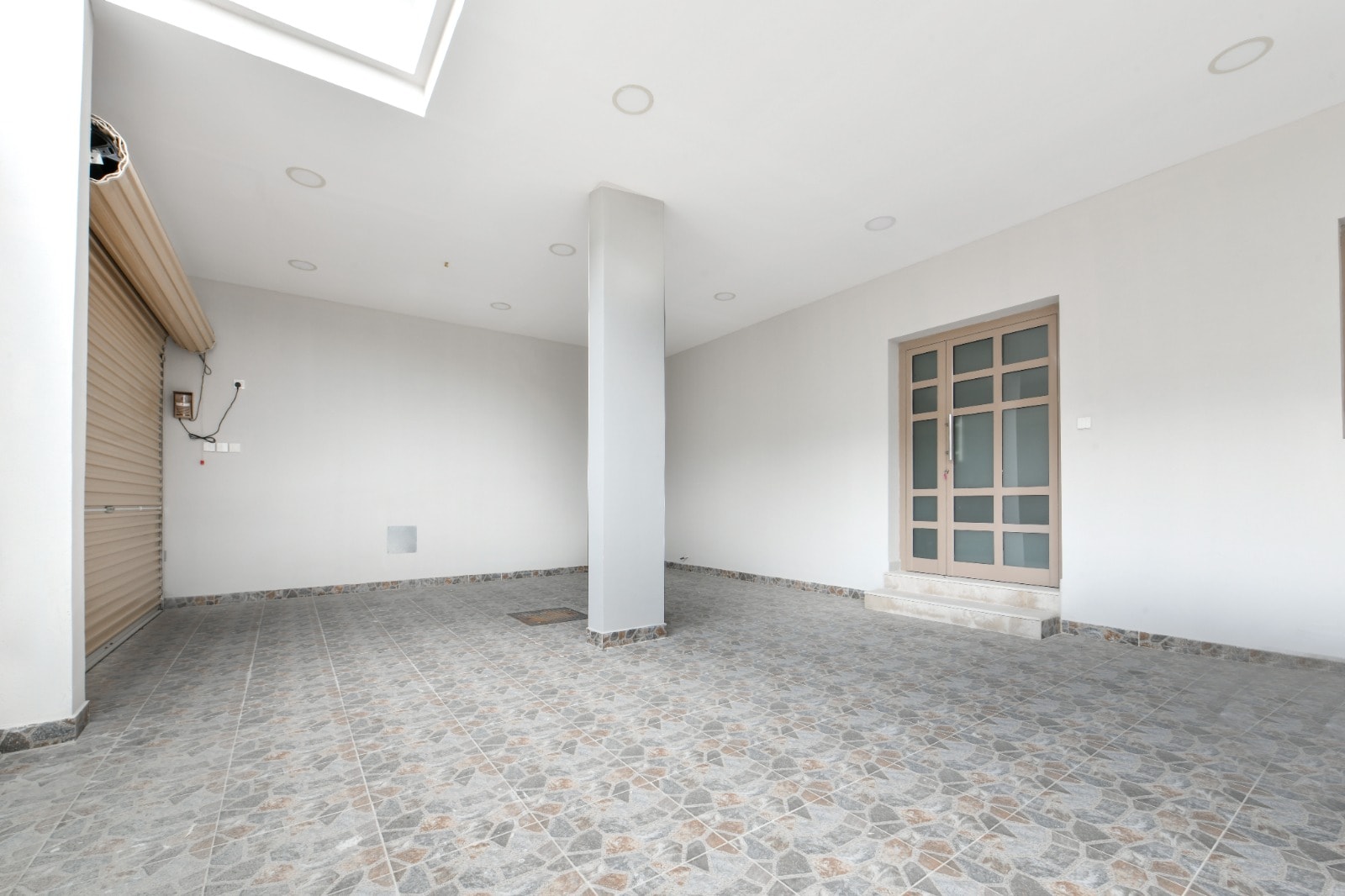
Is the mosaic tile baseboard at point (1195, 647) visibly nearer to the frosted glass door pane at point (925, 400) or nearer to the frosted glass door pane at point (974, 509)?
the frosted glass door pane at point (974, 509)

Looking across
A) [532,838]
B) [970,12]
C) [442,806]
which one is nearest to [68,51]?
[442,806]

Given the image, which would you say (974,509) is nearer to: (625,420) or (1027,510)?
(1027,510)

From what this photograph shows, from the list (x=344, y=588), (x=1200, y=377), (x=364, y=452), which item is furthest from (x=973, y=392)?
(x=344, y=588)

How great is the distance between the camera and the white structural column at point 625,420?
437cm

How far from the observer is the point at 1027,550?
→ 527cm

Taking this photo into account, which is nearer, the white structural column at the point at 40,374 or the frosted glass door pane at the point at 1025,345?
the white structural column at the point at 40,374

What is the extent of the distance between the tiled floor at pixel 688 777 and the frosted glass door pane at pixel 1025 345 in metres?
2.63

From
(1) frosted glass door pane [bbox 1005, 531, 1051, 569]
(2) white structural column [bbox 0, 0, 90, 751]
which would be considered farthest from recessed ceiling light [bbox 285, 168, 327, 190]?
(1) frosted glass door pane [bbox 1005, 531, 1051, 569]

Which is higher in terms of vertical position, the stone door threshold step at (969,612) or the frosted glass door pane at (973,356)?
the frosted glass door pane at (973,356)

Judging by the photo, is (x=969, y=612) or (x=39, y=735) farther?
(x=969, y=612)

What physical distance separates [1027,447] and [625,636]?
3.90 meters

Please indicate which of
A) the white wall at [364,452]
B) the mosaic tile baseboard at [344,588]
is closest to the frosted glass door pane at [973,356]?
the white wall at [364,452]

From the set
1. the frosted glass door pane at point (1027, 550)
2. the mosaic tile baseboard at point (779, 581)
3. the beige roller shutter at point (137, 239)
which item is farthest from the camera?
the mosaic tile baseboard at point (779, 581)

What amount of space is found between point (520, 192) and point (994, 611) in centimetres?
507
